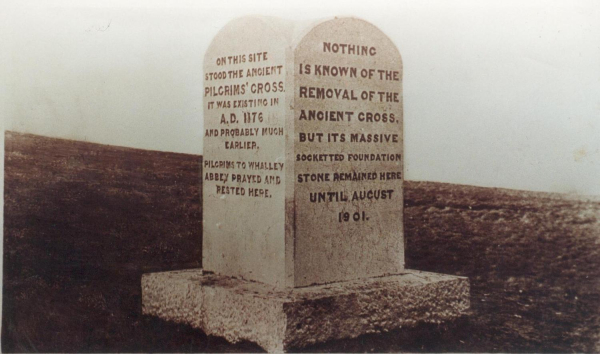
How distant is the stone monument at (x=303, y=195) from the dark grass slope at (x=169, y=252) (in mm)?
212

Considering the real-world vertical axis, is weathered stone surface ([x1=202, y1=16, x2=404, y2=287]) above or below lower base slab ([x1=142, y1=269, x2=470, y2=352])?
above

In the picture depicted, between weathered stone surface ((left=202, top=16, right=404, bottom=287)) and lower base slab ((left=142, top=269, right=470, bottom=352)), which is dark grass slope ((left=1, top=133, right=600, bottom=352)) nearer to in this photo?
lower base slab ((left=142, top=269, right=470, bottom=352))

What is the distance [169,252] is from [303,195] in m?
2.76

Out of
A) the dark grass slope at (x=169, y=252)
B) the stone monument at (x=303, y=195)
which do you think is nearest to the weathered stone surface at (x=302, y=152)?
the stone monument at (x=303, y=195)

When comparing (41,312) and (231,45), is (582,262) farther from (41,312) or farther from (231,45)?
(41,312)

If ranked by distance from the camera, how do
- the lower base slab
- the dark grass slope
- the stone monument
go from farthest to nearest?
the dark grass slope → the stone monument → the lower base slab

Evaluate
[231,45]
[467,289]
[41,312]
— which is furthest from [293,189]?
[41,312]

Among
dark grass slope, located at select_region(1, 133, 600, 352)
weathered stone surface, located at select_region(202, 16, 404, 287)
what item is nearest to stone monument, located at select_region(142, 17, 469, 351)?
weathered stone surface, located at select_region(202, 16, 404, 287)

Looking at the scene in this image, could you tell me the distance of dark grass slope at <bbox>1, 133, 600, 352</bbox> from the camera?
5.50 metres

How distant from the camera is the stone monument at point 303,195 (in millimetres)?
5039

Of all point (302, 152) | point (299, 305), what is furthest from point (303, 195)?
point (299, 305)

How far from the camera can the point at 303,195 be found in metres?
5.09

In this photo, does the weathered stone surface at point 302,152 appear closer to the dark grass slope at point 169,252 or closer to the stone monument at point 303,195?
the stone monument at point 303,195

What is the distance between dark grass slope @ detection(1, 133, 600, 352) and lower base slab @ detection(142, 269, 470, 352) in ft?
0.32
